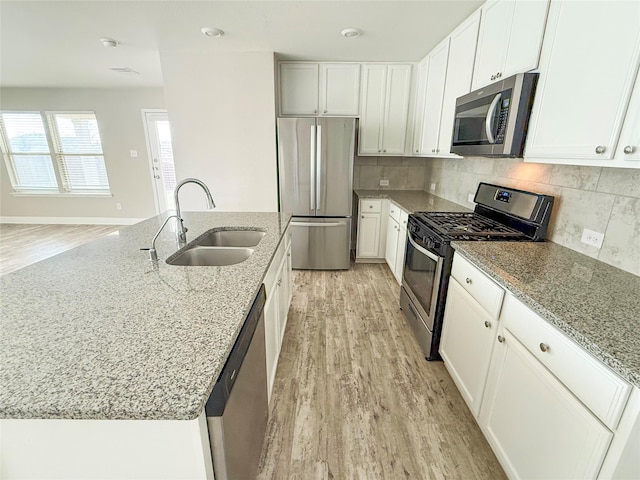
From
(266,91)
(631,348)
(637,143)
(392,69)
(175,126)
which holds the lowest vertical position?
(631,348)

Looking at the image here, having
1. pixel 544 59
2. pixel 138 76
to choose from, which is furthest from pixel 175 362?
pixel 138 76

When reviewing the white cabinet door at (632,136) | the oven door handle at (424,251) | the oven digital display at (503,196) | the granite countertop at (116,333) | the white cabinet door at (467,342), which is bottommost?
the white cabinet door at (467,342)

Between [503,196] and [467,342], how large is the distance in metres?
1.11

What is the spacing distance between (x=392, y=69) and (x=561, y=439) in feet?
11.8

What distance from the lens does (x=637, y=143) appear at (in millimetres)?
1027

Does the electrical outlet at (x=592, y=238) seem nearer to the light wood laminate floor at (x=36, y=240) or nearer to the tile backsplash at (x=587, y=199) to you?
the tile backsplash at (x=587, y=199)

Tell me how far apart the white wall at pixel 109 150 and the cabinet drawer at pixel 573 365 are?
6023 millimetres

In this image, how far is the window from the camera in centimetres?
532

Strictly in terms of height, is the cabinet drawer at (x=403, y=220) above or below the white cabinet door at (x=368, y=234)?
above

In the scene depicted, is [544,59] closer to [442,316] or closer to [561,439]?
[442,316]

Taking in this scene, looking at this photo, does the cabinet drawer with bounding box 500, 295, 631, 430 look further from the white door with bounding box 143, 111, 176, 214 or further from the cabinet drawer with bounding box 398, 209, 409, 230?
the white door with bounding box 143, 111, 176, 214

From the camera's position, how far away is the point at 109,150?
539cm

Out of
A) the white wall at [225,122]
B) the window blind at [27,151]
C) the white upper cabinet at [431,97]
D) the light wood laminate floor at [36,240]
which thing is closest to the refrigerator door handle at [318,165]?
the white wall at [225,122]

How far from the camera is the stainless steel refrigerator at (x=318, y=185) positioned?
3133 millimetres
